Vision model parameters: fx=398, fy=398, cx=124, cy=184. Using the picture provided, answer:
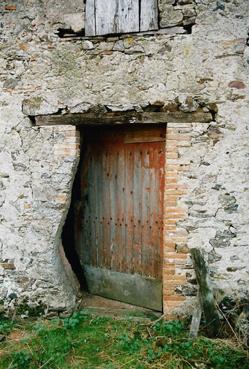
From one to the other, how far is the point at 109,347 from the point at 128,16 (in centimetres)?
356

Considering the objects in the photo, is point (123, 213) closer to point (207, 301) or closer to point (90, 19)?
point (207, 301)

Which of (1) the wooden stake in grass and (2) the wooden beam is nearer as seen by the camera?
(1) the wooden stake in grass

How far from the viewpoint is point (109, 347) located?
4039 mm

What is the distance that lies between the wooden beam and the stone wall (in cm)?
7

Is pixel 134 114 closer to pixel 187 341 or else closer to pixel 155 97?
pixel 155 97

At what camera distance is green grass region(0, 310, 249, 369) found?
3.72m

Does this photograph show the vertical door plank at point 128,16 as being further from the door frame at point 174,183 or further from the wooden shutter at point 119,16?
the door frame at point 174,183

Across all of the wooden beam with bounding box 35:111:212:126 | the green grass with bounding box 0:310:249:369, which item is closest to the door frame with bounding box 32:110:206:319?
the wooden beam with bounding box 35:111:212:126

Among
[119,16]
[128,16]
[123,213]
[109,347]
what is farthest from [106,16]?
[109,347]

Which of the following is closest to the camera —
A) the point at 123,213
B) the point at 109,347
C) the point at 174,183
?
the point at 109,347

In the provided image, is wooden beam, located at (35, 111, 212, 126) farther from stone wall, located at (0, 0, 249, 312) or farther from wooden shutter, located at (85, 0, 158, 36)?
wooden shutter, located at (85, 0, 158, 36)

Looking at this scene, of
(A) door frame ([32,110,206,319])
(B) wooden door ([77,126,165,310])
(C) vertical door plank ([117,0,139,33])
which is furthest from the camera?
(B) wooden door ([77,126,165,310])

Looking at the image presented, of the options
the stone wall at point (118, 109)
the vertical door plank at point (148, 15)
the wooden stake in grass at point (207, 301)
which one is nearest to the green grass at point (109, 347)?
the wooden stake in grass at point (207, 301)

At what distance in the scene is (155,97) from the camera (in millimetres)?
4332
